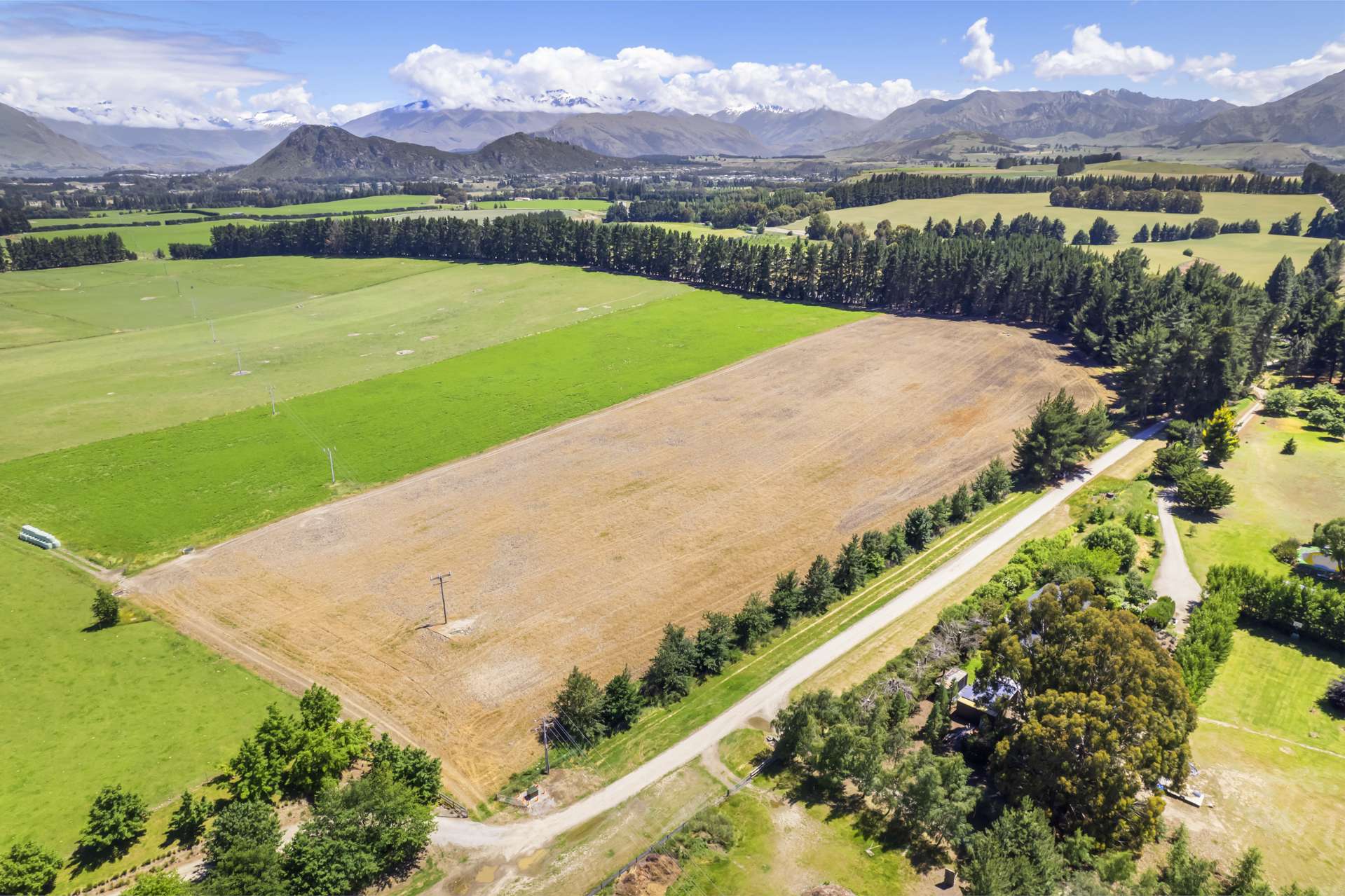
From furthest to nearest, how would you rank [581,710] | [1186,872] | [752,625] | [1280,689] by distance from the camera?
[752,625], [1280,689], [581,710], [1186,872]

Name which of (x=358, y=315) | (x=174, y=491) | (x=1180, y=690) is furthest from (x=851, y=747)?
(x=358, y=315)

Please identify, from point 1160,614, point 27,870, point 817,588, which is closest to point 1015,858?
point 817,588

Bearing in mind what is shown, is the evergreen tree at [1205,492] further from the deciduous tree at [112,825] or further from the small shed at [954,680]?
the deciduous tree at [112,825]

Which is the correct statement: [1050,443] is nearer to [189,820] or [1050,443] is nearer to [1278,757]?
[1278,757]

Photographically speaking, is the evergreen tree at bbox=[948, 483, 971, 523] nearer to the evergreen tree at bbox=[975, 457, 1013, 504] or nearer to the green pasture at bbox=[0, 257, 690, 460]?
the evergreen tree at bbox=[975, 457, 1013, 504]

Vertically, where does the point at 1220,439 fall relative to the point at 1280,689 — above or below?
above

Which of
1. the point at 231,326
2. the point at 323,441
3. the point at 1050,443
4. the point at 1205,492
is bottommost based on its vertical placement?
the point at 1205,492

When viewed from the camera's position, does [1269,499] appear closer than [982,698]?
No

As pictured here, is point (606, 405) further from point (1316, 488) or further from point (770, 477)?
point (1316, 488)
